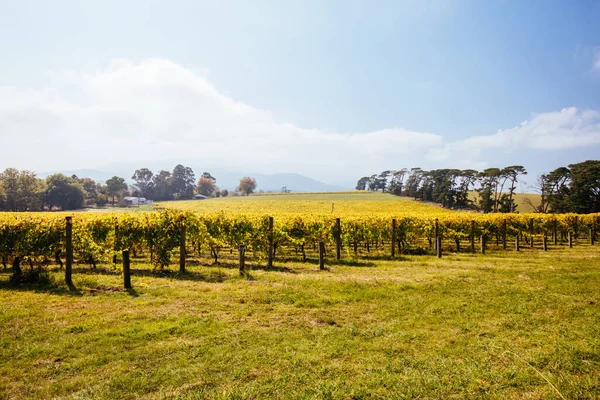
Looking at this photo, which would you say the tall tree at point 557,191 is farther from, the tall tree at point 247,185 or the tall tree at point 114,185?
the tall tree at point 114,185

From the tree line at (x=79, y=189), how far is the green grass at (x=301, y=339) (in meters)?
90.7

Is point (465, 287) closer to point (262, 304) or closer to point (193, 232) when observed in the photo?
point (262, 304)

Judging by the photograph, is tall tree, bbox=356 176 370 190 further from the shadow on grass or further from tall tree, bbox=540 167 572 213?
the shadow on grass

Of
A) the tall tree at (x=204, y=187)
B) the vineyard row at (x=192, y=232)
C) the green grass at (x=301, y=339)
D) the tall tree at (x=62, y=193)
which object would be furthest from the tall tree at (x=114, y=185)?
the green grass at (x=301, y=339)

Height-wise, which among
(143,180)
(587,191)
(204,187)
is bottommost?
(587,191)

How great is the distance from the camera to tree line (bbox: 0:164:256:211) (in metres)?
76.2

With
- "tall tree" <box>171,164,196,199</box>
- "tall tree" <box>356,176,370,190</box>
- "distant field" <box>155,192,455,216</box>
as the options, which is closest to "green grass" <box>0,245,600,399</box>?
"distant field" <box>155,192,455,216</box>

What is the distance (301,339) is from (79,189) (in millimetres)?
111587

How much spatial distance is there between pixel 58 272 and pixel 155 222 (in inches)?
175

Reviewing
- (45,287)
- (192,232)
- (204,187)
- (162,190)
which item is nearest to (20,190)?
(162,190)

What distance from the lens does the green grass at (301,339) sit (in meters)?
4.92

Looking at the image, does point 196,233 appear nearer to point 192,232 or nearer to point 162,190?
point 192,232

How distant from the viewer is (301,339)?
21.9ft

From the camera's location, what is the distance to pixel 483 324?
7578 mm
